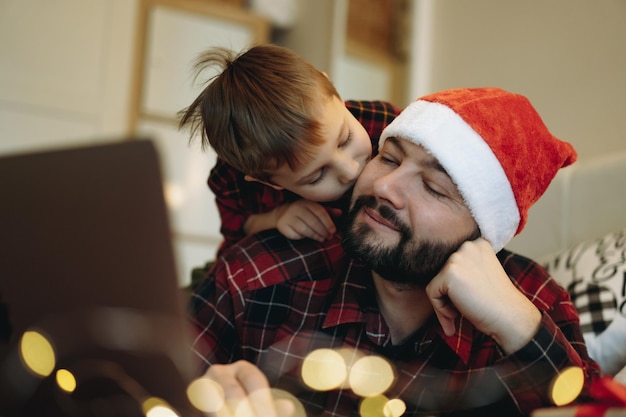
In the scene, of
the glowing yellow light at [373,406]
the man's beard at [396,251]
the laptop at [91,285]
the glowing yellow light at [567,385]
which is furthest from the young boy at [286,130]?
the laptop at [91,285]

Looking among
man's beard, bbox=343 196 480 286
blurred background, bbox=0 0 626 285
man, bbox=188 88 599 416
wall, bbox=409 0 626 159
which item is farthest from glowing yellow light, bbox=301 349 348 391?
blurred background, bbox=0 0 626 285

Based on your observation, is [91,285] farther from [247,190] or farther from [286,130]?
[247,190]

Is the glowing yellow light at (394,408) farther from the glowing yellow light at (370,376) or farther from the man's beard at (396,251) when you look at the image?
the man's beard at (396,251)

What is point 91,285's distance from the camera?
489mm

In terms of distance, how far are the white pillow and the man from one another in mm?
107

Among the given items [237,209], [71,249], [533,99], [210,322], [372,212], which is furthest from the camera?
[533,99]

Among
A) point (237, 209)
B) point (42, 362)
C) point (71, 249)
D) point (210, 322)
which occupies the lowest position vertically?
point (210, 322)

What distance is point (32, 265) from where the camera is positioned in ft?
1.71

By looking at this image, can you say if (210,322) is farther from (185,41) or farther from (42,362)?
(185,41)

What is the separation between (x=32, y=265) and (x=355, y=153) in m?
0.67

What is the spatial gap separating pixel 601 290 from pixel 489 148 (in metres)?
0.40

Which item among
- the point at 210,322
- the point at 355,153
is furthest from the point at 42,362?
the point at 355,153

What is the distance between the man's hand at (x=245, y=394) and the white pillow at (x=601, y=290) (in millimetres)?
620

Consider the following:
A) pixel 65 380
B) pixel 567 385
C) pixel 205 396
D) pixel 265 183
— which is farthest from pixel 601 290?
pixel 65 380
